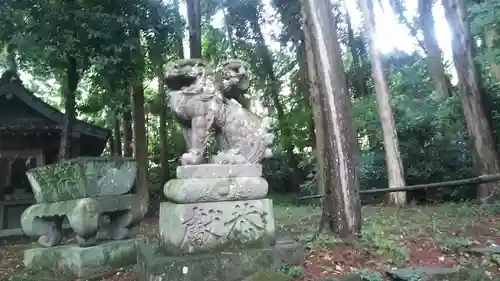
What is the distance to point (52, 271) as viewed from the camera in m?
6.11

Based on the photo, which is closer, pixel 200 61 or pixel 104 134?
pixel 200 61

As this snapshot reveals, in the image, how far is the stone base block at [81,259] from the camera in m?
5.92

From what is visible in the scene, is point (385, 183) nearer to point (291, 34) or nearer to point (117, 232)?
point (291, 34)

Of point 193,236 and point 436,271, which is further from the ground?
point 193,236

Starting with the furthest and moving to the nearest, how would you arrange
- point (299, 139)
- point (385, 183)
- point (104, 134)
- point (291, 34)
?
point (299, 139)
point (291, 34)
point (385, 183)
point (104, 134)

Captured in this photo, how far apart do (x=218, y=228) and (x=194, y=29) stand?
9.52 metres

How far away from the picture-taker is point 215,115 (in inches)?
195

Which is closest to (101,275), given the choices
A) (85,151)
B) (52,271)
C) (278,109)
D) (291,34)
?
(52,271)

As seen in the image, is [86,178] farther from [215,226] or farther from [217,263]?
[217,263]

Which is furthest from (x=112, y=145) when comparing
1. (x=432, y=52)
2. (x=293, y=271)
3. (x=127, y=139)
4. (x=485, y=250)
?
(x=485, y=250)

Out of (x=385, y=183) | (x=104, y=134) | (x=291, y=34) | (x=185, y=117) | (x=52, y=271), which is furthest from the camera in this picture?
(x=291, y=34)

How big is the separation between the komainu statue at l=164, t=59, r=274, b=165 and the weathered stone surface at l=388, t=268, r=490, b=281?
192 centimetres

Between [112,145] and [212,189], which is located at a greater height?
[112,145]

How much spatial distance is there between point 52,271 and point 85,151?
9815 millimetres
